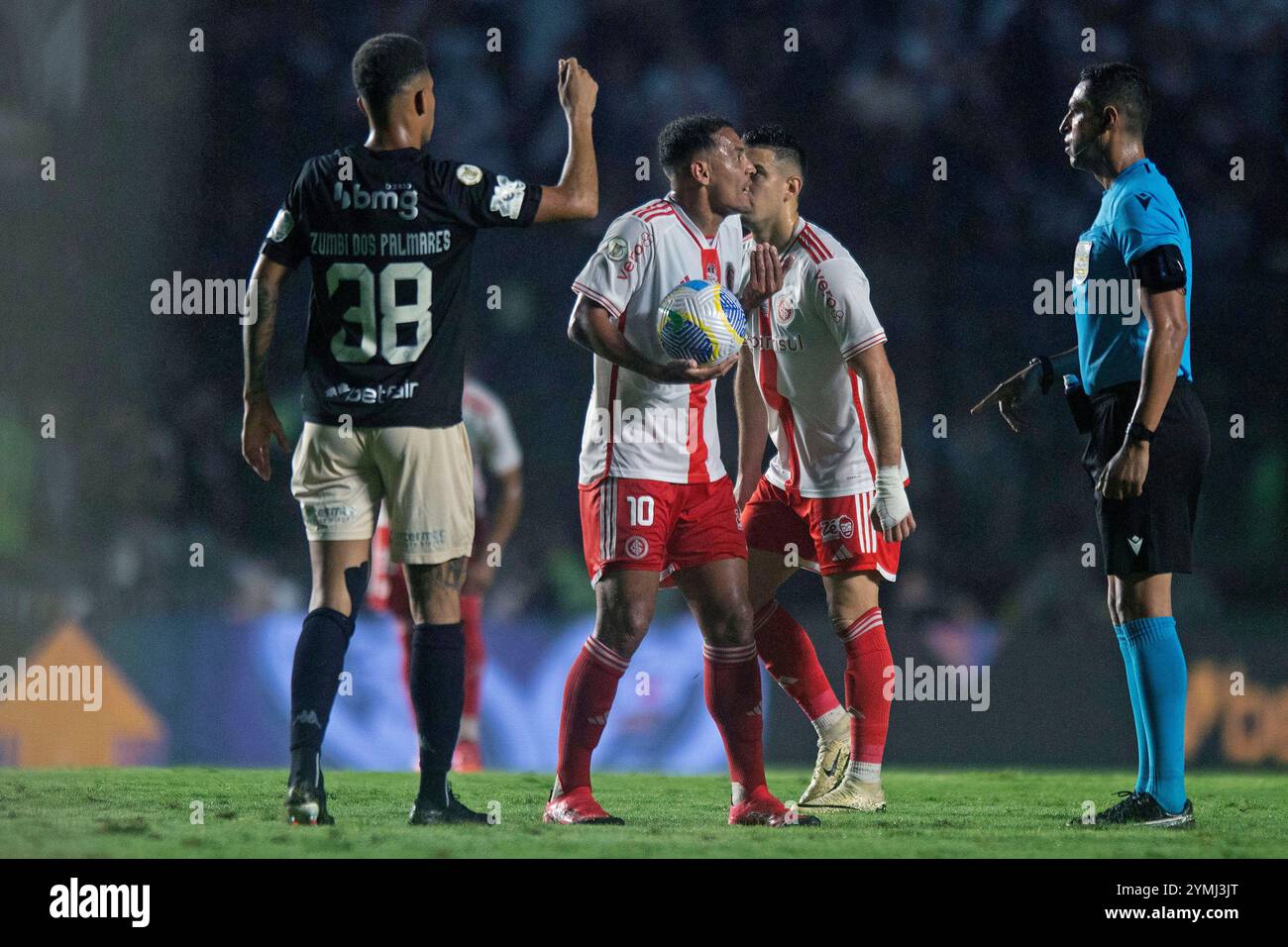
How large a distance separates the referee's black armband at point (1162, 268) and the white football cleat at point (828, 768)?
1709 mm

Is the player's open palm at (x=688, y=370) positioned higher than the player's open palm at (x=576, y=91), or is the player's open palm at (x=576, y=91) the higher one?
the player's open palm at (x=576, y=91)

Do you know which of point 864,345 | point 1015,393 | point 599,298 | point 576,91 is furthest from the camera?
point 1015,393

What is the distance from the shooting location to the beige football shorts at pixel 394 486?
391 centimetres

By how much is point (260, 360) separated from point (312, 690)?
3.02 feet

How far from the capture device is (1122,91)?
4434mm

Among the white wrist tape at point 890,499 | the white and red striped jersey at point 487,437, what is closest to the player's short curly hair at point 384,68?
the white wrist tape at point 890,499

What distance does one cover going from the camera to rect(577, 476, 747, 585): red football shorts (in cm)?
418

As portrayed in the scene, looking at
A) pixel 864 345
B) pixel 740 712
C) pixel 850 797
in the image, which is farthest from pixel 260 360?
pixel 850 797

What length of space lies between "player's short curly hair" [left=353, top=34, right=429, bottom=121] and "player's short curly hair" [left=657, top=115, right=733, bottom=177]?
2.53ft

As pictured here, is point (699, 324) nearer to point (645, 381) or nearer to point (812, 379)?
point (645, 381)

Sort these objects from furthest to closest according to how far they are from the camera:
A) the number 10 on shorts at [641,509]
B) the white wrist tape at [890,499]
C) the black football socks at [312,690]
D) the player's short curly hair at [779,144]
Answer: the player's short curly hair at [779,144] → the white wrist tape at [890,499] → the number 10 on shorts at [641,509] → the black football socks at [312,690]

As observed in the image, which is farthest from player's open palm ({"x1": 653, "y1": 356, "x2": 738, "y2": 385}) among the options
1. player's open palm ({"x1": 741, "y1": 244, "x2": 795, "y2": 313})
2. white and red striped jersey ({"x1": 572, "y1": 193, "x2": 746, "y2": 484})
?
player's open palm ({"x1": 741, "y1": 244, "x2": 795, "y2": 313})

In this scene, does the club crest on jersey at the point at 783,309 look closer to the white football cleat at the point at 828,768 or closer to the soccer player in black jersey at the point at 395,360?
the soccer player in black jersey at the point at 395,360

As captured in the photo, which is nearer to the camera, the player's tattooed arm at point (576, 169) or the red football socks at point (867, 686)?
the player's tattooed arm at point (576, 169)
